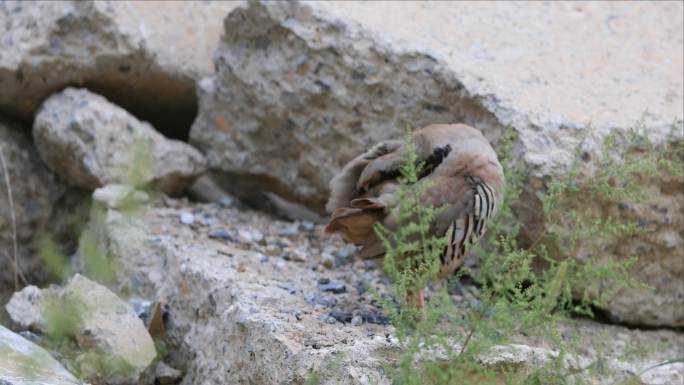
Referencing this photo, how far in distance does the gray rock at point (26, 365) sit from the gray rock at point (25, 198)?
5.06ft

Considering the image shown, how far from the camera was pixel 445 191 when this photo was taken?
339 centimetres

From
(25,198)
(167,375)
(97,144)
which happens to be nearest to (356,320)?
(167,375)

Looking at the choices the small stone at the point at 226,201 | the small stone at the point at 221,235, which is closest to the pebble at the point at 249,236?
the small stone at the point at 221,235

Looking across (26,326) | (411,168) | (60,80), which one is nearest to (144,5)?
(60,80)

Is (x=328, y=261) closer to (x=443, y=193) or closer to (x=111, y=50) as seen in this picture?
(x=443, y=193)

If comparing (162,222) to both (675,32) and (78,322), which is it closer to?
(78,322)

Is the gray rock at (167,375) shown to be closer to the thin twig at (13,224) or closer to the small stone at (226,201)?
the thin twig at (13,224)

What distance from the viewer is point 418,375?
244 cm

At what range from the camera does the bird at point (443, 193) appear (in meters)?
3.38

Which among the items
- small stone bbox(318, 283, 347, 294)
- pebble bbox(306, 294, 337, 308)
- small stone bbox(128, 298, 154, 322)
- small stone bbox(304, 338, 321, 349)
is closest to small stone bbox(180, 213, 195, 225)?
small stone bbox(128, 298, 154, 322)

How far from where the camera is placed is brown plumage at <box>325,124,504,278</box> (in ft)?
11.1

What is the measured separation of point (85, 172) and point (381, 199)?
5.35 feet

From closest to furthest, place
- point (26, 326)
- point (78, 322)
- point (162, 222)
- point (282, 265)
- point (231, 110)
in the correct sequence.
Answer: point (78, 322) < point (26, 326) < point (282, 265) < point (162, 222) < point (231, 110)

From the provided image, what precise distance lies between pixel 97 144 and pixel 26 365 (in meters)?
1.62
